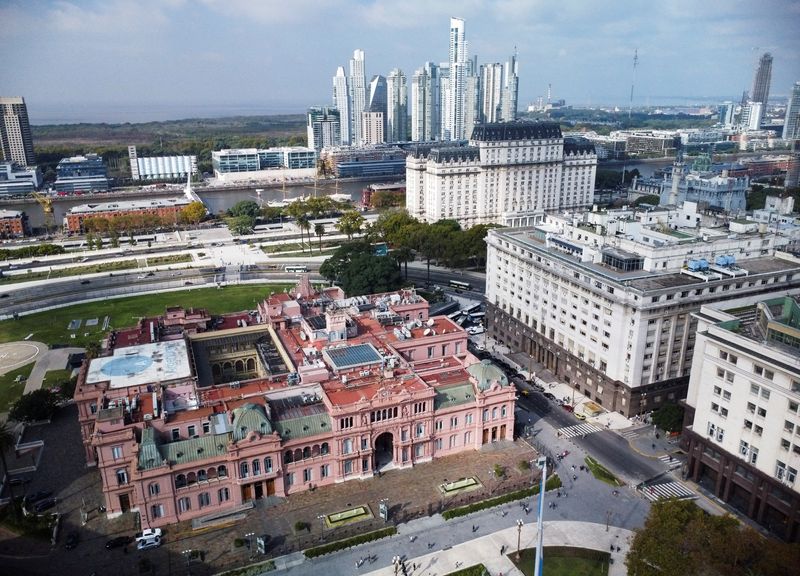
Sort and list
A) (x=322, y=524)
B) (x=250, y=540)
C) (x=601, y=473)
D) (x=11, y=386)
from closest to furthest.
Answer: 1. (x=250, y=540)
2. (x=322, y=524)
3. (x=601, y=473)
4. (x=11, y=386)

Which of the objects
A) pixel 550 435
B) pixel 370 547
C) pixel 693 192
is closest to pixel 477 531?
pixel 370 547

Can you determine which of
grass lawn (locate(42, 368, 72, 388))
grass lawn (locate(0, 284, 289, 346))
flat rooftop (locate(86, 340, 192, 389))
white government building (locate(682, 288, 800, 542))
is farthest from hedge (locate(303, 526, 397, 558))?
grass lawn (locate(0, 284, 289, 346))

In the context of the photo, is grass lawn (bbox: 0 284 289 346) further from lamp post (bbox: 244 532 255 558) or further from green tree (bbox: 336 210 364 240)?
lamp post (bbox: 244 532 255 558)

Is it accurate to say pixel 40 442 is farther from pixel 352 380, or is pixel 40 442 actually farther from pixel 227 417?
pixel 352 380

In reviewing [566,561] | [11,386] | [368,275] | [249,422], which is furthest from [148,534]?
[368,275]

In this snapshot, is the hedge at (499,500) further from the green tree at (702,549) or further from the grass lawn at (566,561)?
the green tree at (702,549)

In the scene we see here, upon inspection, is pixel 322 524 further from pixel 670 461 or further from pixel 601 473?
pixel 670 461

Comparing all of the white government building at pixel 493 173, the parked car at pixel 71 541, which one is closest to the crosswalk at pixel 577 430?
the parked car at pixel 71 541
